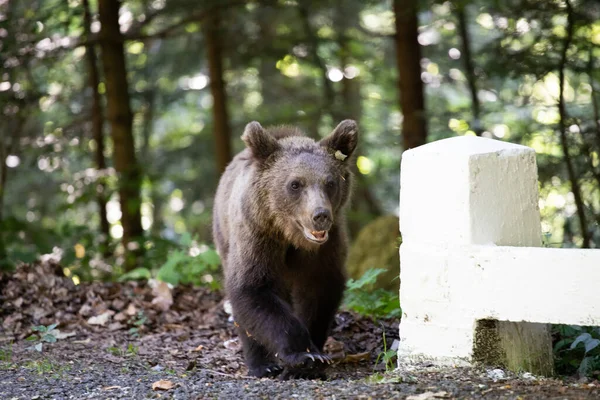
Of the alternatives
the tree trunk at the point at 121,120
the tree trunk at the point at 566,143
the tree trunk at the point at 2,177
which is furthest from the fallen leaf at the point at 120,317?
the tree trunk at the point at 566,143

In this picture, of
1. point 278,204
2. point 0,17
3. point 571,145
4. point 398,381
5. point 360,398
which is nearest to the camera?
point 360,398

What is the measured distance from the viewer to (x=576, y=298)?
4.06m

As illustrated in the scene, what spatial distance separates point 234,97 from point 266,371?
45.7 ft

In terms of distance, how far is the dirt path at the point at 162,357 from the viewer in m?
4.22

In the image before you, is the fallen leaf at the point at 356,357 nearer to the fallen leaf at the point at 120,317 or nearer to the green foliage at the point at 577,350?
the green foliage at the point at 577,350

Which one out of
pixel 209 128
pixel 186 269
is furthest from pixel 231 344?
pixel 209 128

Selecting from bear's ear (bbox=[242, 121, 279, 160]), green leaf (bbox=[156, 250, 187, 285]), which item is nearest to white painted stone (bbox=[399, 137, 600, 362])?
bear's ear (bbox=[242, 121, 279, 160])

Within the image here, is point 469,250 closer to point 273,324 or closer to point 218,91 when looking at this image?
point 273,324

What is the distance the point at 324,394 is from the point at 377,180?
36.0 ft

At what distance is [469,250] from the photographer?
4.46 meters

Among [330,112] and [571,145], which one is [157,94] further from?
[571,145]

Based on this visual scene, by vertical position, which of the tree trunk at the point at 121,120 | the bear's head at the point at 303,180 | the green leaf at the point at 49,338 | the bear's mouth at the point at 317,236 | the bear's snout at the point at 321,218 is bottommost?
the green leaf at the point at 49,338

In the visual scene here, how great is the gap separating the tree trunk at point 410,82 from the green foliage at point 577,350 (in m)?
5.97

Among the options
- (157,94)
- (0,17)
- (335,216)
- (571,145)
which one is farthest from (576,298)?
(157,94)
